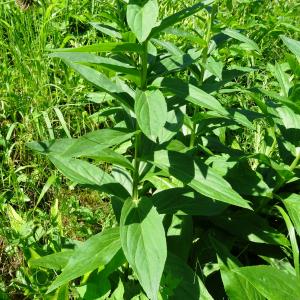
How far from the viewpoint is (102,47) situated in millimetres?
1207

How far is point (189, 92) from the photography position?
4.42 ft

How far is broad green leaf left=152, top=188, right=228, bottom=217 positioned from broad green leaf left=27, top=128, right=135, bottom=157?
393 millimetres

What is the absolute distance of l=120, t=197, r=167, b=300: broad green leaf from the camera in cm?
126

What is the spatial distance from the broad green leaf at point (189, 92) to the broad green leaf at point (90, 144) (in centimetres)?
19

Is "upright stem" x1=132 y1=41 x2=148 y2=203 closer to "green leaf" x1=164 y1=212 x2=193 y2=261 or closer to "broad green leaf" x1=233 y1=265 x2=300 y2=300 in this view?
"green leaf" x1=164 y1=212 x2=193 y2=261

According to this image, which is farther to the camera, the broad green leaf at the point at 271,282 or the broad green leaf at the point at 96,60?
the broad green leaf at the point at 271,282

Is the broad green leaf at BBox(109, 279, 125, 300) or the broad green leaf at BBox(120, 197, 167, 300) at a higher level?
the broad green leaf at BBox(120, 197, 167, 300)

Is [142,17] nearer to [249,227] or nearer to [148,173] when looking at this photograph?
[148,173]

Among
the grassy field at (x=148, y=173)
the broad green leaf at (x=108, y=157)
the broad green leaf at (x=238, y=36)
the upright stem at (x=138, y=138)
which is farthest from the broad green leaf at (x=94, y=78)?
the broad green leaf at (x=238, y=36)

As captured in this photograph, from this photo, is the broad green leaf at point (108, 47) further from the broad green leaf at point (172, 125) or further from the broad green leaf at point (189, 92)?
the broad green leaf at point (172, 125)

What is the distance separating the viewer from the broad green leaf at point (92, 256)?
137 cm

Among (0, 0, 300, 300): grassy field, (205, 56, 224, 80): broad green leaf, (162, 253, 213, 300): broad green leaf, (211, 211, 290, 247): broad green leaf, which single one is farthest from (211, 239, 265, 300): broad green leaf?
(205, 56, 224, 80): broad green leaf

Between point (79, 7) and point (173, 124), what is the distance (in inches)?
89.4

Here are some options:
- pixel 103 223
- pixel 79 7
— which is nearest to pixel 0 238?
pixel 103 223
